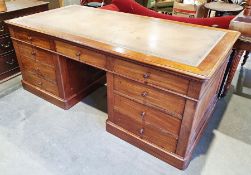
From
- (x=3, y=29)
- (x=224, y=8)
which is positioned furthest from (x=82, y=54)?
(x=224, y=8)

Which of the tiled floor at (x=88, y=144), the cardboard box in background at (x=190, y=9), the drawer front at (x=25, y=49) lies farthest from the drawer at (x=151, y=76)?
the cardboard box in background at (x=190, y=9)

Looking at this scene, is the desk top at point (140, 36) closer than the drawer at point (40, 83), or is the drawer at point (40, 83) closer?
the desk top at point (140, 36)

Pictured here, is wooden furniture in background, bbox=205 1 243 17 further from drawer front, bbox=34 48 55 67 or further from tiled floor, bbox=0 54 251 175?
drawer front, bbox=34 48 55 67

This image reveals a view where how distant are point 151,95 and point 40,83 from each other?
4.20 feet

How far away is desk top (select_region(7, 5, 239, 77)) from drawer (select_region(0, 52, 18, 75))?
25.7 inches

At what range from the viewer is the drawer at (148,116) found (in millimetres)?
1445

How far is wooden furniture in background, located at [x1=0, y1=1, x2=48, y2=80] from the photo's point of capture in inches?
92.6

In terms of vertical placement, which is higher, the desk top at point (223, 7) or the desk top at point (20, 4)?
the desk top at point (20, 4)

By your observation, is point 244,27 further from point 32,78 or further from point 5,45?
point 5,45

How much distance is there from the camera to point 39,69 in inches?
82.4

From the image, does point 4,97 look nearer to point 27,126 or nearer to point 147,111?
point 27,126

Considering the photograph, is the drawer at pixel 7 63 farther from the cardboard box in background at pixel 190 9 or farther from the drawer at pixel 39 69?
the cardboard box in background at pixel 190 9

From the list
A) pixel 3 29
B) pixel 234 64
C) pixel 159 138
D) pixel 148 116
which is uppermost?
pixel 3 29

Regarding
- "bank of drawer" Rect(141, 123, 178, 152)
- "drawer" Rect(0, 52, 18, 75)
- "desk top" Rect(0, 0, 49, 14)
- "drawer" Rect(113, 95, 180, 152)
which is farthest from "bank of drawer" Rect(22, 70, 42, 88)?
"bank of drawer" Rect(141, 123, 178, 152)
